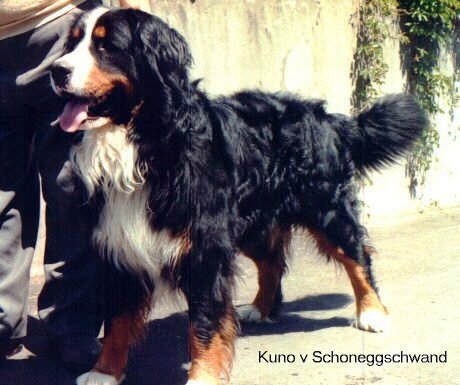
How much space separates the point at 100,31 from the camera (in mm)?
3705

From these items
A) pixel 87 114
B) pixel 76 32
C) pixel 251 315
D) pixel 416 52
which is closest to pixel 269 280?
pixel 251 315

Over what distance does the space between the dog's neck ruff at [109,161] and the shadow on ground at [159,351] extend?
1.00m

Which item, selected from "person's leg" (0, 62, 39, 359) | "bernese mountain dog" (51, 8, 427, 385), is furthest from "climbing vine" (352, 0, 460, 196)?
"person's leg" (0, 62, 39, 359)

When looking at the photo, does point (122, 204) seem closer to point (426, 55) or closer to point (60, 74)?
point (60, 74)

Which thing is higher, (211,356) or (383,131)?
(383,131)

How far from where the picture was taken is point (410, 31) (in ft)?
25.0

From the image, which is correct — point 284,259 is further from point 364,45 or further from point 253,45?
point 364,45

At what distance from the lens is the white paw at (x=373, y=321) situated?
15.8 ft

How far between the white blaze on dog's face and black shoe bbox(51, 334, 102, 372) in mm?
1184

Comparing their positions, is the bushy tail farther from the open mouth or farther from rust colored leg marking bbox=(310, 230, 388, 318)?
the open mouth

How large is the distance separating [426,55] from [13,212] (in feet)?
14.8

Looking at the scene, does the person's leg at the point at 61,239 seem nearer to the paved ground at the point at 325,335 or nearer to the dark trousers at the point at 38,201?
the dark trousers at the point at 38,201

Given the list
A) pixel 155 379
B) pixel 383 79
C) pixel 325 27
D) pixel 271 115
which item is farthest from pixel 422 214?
pixel 155 379

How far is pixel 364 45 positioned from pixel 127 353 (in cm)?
398
